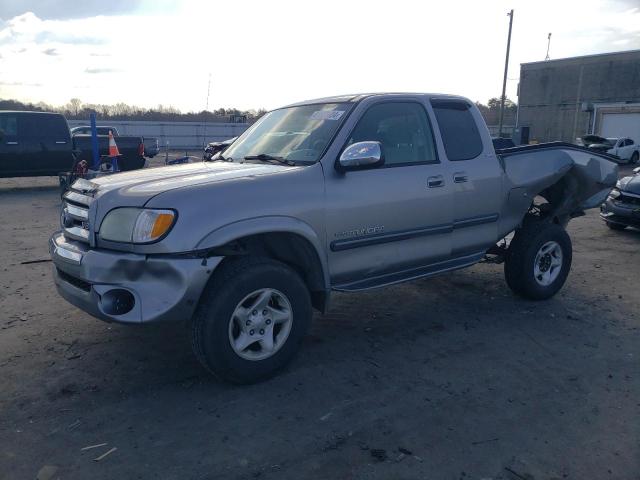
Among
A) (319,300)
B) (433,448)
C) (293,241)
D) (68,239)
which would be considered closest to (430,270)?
(319,300)

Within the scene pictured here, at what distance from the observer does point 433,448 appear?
9.89ft

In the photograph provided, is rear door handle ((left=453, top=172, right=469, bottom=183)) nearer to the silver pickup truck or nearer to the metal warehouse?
the silver pickup truck

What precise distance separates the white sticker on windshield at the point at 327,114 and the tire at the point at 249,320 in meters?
1.32

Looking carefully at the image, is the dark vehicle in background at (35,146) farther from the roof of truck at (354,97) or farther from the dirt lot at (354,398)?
the roof of truck at (354,97)

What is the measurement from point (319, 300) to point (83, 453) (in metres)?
1.88

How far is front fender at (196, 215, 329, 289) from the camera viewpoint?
11.0 ft

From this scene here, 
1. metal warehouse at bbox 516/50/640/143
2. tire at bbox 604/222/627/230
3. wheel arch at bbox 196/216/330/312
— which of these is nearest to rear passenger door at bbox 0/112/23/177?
wheel arch at bbox 196/216/330/312

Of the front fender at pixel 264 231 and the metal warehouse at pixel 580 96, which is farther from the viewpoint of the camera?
the metal warehouse at pixel 580 96

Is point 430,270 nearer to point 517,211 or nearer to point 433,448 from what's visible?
point 517,211

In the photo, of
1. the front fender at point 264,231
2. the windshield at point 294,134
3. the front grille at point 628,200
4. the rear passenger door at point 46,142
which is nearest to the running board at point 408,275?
the front fender at point 264,231

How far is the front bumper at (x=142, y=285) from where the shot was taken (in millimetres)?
3285

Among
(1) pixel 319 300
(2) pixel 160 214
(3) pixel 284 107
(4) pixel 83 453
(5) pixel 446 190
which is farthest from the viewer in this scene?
(3) pixel 284 107

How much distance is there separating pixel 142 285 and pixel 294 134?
→ 184 centimetres

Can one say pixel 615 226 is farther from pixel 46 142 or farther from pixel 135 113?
pixel 135 113
